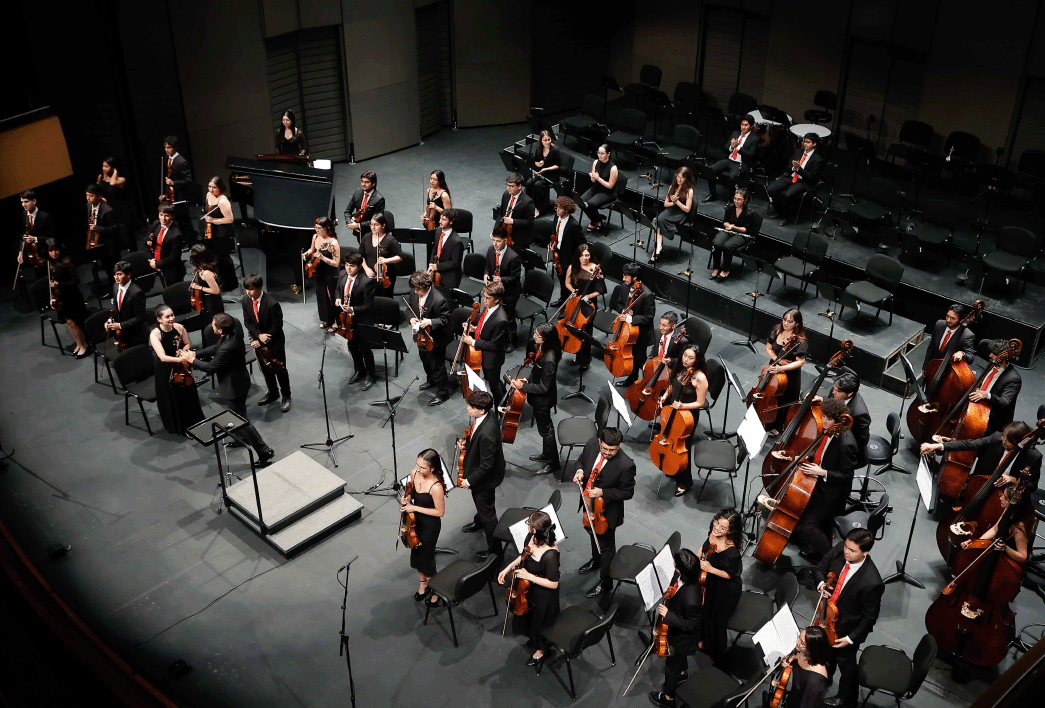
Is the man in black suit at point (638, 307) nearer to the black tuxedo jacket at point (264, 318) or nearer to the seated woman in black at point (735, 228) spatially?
the seated woman in black at point (735, 228)

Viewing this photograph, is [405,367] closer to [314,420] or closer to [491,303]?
[314,420]

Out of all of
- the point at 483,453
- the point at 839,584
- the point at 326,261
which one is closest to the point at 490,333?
the point at 483,453

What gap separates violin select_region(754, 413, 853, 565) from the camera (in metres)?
7.45

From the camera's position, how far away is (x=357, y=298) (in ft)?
33.2

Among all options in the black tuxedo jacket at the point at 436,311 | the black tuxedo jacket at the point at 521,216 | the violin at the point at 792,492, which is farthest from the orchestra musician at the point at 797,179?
the violin at the point at 792,492

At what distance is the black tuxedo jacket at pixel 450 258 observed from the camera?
10.9 metres

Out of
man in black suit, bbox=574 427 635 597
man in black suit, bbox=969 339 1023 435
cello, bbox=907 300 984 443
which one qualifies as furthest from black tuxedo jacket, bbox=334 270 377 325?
man in black suit, bbox=969 339 1023 435

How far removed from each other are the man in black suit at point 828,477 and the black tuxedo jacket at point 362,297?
16.3 feet

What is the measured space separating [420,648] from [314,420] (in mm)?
3515

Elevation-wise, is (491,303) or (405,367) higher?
(491,303)

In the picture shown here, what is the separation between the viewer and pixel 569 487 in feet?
30.2

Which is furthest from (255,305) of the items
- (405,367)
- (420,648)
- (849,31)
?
(849,31)

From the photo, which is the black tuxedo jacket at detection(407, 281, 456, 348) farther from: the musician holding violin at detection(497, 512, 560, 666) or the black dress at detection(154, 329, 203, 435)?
the musician holding violin at detection(497, 512, 560, 666)

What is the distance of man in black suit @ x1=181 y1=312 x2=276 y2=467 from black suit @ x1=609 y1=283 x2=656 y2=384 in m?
4.08
